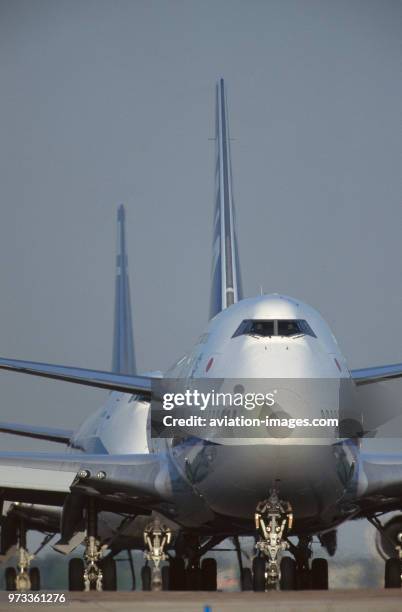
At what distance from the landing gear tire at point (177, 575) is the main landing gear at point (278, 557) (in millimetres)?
2292

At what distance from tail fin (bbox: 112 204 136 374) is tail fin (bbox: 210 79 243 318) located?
9048mm

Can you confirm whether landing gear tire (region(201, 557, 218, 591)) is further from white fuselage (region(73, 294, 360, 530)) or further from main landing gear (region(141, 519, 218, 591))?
white fuselage (region(73, 294, 360, 530))

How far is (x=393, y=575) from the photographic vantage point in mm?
29453

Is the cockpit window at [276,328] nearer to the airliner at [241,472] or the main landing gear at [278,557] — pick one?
the airliner at [241,472]

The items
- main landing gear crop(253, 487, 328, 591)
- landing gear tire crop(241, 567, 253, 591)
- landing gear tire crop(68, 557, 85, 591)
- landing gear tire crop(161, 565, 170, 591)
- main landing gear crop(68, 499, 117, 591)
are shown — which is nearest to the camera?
main landing gear crop(253, 487, 328, 591)

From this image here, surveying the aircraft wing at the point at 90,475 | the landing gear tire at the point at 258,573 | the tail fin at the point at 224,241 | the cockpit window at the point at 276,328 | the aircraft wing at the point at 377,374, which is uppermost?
the tail fin at the point at 224,241

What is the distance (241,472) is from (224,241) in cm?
1539

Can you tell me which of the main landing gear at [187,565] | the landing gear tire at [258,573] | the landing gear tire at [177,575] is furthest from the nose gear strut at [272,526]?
the landing gear tire at [177,575]

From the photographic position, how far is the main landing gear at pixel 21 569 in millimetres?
35562

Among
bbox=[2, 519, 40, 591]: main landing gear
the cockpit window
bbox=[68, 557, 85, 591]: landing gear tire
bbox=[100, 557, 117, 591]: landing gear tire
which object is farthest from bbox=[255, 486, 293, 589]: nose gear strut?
bbox=[2, 519, 40, 591]: main landing gear

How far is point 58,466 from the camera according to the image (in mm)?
28547

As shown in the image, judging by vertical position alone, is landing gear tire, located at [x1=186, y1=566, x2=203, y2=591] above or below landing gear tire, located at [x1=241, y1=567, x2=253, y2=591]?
below

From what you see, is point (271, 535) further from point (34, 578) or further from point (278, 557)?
point (34, 578)

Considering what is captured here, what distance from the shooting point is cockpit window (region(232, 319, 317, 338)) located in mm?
25688
